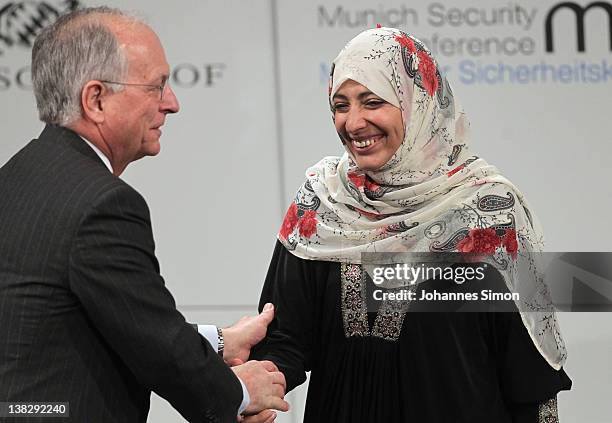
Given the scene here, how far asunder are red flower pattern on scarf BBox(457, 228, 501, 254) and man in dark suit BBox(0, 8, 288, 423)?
0.69 meters

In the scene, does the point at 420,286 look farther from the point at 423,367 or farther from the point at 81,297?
the point at 81,297

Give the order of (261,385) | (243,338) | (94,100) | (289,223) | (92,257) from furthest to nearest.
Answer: (289,223) < (243,338) < (261,385) < (94,100) < (92,257)

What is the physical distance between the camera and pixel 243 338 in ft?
7.81

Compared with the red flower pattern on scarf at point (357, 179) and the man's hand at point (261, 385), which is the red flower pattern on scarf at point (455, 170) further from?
the man's hand at point (261, 385)

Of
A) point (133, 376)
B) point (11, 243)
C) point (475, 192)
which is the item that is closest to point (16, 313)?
point (11, 243)

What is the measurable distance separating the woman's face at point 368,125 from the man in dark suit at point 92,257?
1.76ft

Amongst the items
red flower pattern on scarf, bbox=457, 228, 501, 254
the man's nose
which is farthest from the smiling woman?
the man's nose

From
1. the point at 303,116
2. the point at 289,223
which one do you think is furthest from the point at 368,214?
the point at 303,116

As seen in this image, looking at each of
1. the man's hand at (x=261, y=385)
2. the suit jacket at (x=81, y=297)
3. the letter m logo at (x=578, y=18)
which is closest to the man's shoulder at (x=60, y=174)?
the suit jacket at (x=81, y=297)

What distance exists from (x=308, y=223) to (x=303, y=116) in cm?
164

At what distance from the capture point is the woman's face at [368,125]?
7.56ft

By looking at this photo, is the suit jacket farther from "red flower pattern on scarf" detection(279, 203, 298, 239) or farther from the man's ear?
"red flower pattern on scarf" detection(279, 203, 298, 239)

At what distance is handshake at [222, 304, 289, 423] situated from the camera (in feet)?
7.04

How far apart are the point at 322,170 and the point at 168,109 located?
25.3 inches
